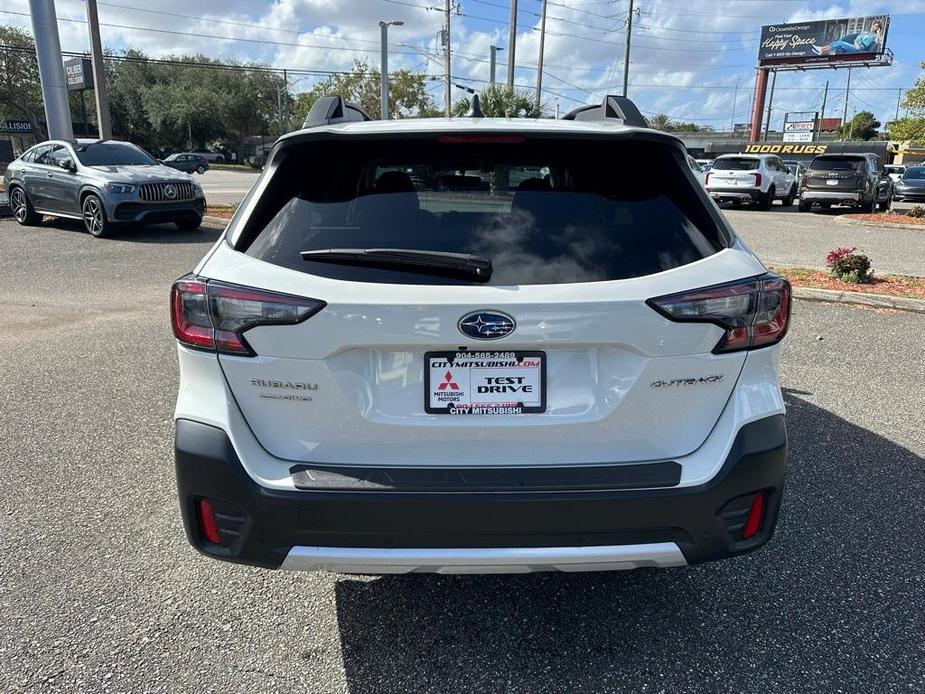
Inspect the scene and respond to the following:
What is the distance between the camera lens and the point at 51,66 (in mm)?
15836

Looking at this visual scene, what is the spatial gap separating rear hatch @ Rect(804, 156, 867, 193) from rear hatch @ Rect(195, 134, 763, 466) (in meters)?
22.0

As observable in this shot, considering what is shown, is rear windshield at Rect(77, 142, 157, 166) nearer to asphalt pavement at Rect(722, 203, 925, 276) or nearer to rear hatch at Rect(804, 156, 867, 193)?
asphalt pavement at Rect(722, 203, 925, 276)

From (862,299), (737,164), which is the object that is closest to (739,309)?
(862,299)

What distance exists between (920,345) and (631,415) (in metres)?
5.76

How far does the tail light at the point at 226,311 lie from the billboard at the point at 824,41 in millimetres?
71904

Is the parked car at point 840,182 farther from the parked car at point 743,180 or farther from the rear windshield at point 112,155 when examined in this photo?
the rear windshield at point 112,155

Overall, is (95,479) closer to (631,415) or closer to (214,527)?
(214,527)

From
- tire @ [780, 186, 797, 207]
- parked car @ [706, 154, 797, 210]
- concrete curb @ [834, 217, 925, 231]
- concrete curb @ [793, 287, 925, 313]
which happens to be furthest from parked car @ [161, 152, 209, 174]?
→ concrete curb @ [793, 287, 925, 313]

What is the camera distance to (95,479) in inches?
148

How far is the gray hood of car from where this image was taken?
504 inches

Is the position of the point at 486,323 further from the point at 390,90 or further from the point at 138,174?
the point at 390,90

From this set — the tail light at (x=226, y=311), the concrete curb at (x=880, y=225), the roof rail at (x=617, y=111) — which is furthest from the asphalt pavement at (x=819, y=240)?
the tail light at (x=226, y=311)

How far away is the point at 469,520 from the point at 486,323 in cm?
60

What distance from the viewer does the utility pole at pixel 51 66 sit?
50.5 feet
